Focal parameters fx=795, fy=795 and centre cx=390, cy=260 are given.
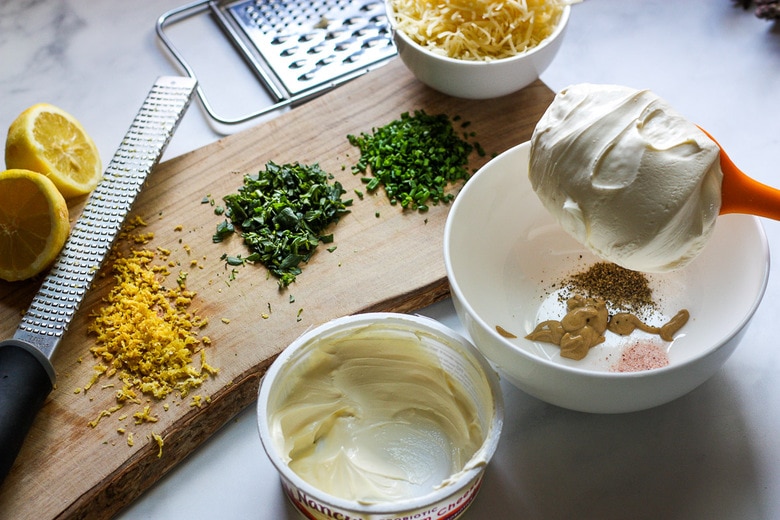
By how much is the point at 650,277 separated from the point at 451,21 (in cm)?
65

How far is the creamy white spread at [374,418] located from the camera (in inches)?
46.8

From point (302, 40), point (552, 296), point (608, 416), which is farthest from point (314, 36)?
point (608, 416)

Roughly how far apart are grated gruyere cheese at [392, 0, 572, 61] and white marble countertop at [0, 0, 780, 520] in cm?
24

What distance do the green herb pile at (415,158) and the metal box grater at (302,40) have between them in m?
0.25

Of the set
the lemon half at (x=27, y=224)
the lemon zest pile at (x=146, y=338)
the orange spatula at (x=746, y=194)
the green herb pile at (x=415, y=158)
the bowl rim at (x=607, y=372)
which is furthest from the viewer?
the green herb pile at (x=415, y=158)

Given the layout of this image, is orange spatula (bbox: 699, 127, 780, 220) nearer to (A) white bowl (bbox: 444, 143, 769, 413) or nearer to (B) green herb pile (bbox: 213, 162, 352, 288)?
(A) white bowl (bbox: 444, 143, 769, 413)

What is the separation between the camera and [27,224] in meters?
1.43

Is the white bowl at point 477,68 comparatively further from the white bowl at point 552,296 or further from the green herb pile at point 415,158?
the white bowl at point 552,296

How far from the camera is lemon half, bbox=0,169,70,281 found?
1.42 metres

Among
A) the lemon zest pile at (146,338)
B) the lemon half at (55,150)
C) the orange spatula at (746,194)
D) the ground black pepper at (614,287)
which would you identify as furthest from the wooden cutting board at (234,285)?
the orange spatula at (746,194)

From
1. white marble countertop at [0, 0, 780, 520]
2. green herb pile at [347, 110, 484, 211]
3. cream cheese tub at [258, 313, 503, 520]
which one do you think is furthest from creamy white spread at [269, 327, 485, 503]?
green herb pile at [347, 110, 484, 211]

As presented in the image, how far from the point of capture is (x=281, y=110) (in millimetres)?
1809

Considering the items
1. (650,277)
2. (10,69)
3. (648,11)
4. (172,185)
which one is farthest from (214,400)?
(648,11)

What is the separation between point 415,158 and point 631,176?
523 mm
